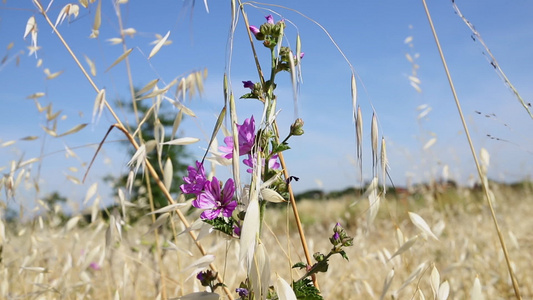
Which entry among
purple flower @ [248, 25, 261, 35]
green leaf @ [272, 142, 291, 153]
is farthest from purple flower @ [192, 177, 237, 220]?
purple flower @ [248, 25, 261, 35]

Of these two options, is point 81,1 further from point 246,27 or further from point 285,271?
point 285,271

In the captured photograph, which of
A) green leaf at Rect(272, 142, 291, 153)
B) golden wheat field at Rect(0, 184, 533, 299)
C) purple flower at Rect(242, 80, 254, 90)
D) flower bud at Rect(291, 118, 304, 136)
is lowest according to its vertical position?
golden wheat field at Rect(0, 184, 533, 299)

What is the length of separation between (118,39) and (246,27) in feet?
3.27

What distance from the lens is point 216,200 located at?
0.76 meters

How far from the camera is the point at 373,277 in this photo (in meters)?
2.75

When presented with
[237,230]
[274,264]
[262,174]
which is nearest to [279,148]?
[262,174]

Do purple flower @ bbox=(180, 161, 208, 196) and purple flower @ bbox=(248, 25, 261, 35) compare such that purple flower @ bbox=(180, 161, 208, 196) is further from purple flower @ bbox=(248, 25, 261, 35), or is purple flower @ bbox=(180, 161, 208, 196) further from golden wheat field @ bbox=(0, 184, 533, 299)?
purple flower @ bbox=(248, 25, 261, 35)

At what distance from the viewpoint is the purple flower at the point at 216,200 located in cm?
73

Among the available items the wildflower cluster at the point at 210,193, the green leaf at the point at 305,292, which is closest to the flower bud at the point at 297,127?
the wildflower cluster at the point at 210,193

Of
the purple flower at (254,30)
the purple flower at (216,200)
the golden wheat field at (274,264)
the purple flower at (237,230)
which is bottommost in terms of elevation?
the golden wheat field at (274,264)

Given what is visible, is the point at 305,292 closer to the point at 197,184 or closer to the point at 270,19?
the point at 197,184

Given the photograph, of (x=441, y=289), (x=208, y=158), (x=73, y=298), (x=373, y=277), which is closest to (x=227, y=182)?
(x=208, y=158)

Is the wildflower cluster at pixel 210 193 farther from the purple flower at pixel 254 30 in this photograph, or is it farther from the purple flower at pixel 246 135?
the purple flower at pixel 254 30

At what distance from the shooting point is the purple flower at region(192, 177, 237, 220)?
0.73 metres
